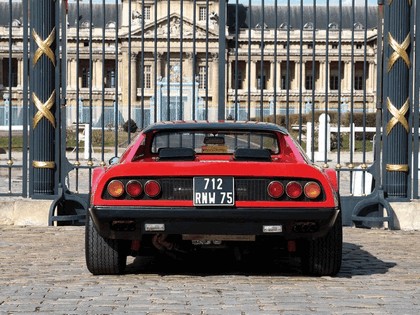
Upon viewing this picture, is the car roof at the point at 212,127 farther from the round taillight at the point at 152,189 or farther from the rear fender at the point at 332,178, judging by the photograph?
the round taillight at the point at 152,189

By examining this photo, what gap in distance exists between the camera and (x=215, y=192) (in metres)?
6.88

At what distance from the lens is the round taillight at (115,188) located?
6.94 metres

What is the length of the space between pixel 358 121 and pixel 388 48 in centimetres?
3526

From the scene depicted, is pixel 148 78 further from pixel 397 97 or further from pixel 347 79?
pixel 397 97

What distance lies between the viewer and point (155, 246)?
7242mm

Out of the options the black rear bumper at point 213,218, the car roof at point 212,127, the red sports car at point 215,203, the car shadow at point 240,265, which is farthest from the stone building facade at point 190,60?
the black rear bumper at point 213,218

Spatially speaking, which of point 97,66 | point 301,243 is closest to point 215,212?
point 301,243

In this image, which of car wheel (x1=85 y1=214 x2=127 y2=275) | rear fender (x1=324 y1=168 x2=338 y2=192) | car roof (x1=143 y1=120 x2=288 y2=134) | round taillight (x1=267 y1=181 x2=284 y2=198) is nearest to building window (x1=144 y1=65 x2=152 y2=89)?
car roof (x1=143 y1=120 x2=288 y2=134)

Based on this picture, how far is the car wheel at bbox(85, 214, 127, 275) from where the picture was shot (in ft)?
23.7

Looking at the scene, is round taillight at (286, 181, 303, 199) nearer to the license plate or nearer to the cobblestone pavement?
the license plate

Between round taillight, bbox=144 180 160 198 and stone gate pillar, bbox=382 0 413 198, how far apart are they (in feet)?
15.6

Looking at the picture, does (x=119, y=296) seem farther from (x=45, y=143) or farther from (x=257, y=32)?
(x=257, y=32)

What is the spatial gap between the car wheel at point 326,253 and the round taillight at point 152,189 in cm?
114

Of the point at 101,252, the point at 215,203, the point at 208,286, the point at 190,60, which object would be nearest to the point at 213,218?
the point at 215,203
